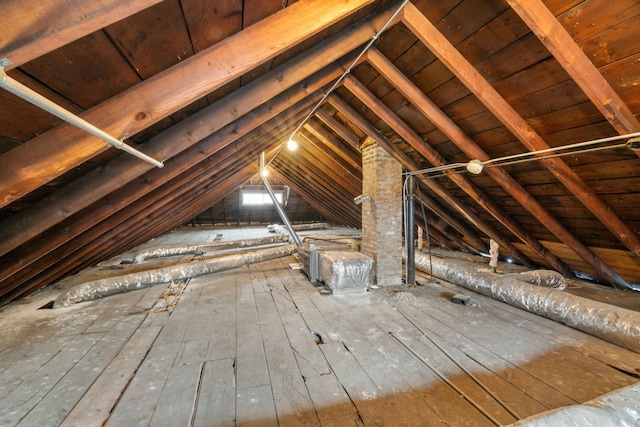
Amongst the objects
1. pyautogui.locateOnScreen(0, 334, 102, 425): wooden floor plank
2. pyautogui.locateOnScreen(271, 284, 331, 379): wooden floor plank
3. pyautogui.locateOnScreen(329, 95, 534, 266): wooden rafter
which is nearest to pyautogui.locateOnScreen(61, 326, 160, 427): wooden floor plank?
pyautogui.locateOnScreen(0, 334, 102, 425): wooden floor plank

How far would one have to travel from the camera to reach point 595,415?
3.08ft

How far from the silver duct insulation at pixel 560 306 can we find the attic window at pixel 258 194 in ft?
27.2

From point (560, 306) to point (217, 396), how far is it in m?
2.94

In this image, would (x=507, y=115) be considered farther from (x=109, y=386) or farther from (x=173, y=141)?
(x=109, y=386)

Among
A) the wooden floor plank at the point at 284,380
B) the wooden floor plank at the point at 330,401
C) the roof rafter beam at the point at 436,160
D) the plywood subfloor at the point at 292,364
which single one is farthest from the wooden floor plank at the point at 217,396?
the roof rafter beam at the point at 436,160

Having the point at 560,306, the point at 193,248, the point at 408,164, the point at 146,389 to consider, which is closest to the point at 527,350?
the point at 560,306

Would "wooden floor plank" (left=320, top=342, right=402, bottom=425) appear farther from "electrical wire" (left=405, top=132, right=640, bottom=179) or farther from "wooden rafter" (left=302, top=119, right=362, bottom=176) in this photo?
"wooden rafter" (left=302, top=119, right=362, bottom=176)

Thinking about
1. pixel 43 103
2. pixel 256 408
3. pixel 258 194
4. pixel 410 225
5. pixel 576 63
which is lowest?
pixel 256 408

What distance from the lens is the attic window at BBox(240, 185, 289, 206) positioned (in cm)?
1059

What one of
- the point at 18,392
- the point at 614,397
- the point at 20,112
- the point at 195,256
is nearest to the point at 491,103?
the point at 614,397

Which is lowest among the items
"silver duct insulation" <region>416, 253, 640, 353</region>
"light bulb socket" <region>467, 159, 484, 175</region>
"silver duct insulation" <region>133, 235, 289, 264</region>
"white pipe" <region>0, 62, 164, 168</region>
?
"silver duct insulation" <region>416, 253, 640, 353</region>

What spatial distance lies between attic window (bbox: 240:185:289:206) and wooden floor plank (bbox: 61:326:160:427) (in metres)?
8.66

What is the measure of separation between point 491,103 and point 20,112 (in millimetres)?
2645

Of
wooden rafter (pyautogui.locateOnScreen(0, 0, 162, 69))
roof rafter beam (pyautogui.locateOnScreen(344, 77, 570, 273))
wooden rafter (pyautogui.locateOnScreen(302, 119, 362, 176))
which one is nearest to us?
wooden rafter (pyautogui.locateOnScreen(0, 0, 162, 69))
